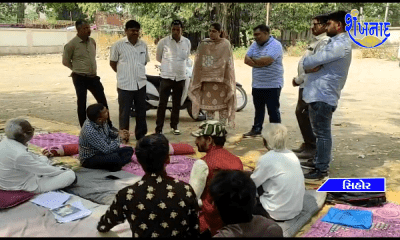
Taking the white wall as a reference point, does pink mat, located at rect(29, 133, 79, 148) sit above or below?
below

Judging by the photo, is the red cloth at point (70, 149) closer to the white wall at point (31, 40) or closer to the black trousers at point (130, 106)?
the black trousers at point (130, 106)

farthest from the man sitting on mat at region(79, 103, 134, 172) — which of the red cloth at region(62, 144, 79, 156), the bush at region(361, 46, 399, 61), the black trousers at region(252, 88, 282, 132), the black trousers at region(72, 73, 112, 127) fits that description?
the bush at region(361, 46, 399, 61)

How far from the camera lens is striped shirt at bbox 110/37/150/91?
18.8ft

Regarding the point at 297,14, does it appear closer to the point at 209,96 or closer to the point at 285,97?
the point at 285,97

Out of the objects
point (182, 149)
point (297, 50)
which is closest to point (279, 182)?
point (182, 149)

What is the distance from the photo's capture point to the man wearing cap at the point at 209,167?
287cm

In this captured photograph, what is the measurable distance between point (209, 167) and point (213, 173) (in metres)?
0.05

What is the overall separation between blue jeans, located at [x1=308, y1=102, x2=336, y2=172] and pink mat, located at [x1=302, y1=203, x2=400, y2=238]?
85 cm

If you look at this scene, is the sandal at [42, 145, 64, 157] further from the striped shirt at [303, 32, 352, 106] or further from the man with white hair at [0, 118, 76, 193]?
the striped shirt at [303, 32, 352, 106]

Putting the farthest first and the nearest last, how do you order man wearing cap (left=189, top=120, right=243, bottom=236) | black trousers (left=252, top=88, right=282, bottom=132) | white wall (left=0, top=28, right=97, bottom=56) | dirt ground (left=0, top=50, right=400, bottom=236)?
white wall (left=0, top=28, right=97, bottom=56) → black trousers (left=252, top=88, right=282, bottom=132) → dirt ground (left=0, top=50, right=400, bottom=236) → man wearing cap (left=189, top=120, right=243, bottom=236)

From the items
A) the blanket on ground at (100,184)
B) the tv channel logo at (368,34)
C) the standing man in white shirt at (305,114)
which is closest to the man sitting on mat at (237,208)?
the blanket on ground at (100,184)

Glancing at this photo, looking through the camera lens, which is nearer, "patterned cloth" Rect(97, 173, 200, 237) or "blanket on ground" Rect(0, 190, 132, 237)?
"patterned cloth" Rect(97, 173, 200, 237)

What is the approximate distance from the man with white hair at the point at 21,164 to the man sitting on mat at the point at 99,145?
66cm

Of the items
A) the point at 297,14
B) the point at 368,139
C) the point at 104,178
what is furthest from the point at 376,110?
the point at 297,14
